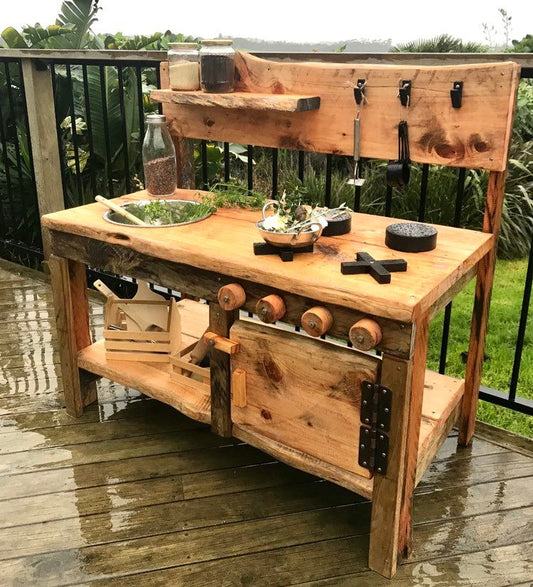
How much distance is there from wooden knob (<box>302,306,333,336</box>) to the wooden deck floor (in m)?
0.67

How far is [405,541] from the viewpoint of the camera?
68.3 inches

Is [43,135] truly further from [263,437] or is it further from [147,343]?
[263,437]

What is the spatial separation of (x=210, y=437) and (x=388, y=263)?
1.06m

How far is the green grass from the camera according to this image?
3.21 meters

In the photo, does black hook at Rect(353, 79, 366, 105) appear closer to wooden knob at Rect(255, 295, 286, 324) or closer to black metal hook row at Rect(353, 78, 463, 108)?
black metal hook row at Rect(353, 78, 463, 108)

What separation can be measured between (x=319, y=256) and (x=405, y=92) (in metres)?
0.57

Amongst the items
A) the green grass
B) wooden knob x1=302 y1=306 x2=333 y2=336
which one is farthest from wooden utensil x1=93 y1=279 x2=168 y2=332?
the green grass

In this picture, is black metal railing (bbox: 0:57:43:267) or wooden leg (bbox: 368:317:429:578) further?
black metal railing (bbox: 0:57:43:267)

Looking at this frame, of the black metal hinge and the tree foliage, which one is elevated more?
the tree foliage

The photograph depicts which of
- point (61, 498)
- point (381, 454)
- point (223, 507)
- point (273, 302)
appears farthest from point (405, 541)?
point (61, 498)

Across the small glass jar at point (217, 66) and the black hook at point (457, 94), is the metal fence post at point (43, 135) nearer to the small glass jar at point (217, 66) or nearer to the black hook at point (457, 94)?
the small glass jar at point (217, 66)

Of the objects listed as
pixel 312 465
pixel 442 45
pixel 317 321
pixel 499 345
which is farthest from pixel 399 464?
pixel 442 45

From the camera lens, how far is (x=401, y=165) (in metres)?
1.87

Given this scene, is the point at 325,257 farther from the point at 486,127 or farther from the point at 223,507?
the point at 223,507
